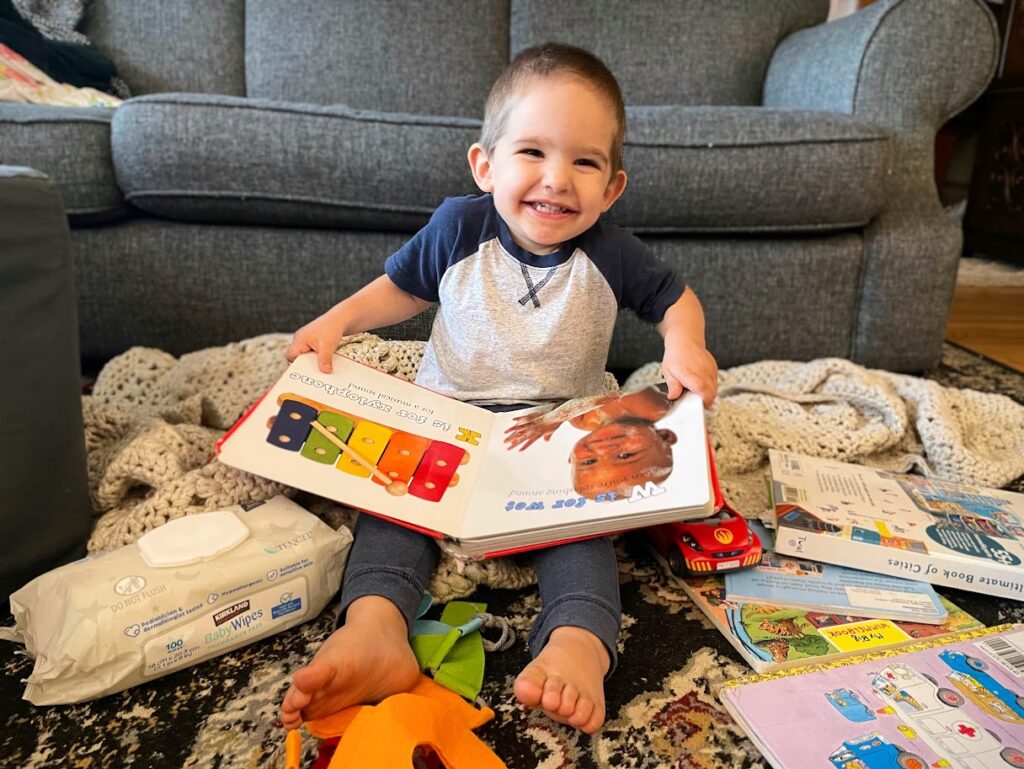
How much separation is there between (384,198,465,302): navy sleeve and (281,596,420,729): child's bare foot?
36 centimetres

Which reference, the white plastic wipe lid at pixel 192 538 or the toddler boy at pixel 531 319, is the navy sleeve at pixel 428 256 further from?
the white plastic wipe lid at pixel 192 538

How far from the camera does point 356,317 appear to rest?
792mm

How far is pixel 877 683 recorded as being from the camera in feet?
1.84

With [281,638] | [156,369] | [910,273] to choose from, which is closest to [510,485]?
[281,638]

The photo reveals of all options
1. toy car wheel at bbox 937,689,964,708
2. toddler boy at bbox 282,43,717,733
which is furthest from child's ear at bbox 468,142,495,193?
toy car wheel at bbox 937,689,964,708

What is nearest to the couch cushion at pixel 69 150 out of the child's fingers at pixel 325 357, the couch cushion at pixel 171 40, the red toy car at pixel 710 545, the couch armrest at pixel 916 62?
the couch cushion at pixel 171 40

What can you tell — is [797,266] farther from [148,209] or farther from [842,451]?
[148,209]

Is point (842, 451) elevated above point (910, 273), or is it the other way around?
point (910, 273)

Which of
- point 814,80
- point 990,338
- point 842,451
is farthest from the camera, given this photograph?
point 990,338

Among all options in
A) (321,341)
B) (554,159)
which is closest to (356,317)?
(321,341)

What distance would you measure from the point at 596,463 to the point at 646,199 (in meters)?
0.56

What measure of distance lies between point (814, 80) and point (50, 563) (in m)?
1.35

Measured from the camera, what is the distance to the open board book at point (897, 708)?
0.50 meters

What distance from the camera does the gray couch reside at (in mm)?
1069
